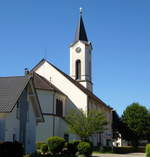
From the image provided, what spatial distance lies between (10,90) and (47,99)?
18.5 metres

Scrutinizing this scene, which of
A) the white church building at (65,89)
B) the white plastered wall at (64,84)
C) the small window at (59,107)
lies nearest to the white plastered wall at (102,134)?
the white church building at (65,89)

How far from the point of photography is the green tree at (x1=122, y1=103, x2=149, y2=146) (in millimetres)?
70562

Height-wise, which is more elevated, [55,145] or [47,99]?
[47,99]

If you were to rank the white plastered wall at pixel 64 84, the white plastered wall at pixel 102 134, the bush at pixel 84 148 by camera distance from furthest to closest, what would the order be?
1. the white plastered wall at pixel 102 134
2. the white plastered wall at pixel 64 84
3. the bush at pixel 84 148

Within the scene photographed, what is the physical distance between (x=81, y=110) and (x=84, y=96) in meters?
3.97

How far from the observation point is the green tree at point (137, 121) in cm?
7056

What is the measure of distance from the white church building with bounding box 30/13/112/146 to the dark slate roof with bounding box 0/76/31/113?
15.3 m

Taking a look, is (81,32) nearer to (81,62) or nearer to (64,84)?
(81,62)

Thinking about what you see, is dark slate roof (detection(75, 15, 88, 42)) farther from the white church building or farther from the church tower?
the church tower

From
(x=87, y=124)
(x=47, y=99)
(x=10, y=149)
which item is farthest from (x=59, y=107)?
(x=10, y=149)

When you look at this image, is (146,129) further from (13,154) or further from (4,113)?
(13,154)

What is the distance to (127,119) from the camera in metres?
72.3

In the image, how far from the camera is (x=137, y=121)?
70.7 metres

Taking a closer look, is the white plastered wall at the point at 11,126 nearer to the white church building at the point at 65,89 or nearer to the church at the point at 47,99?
the church at the point at 47,99
